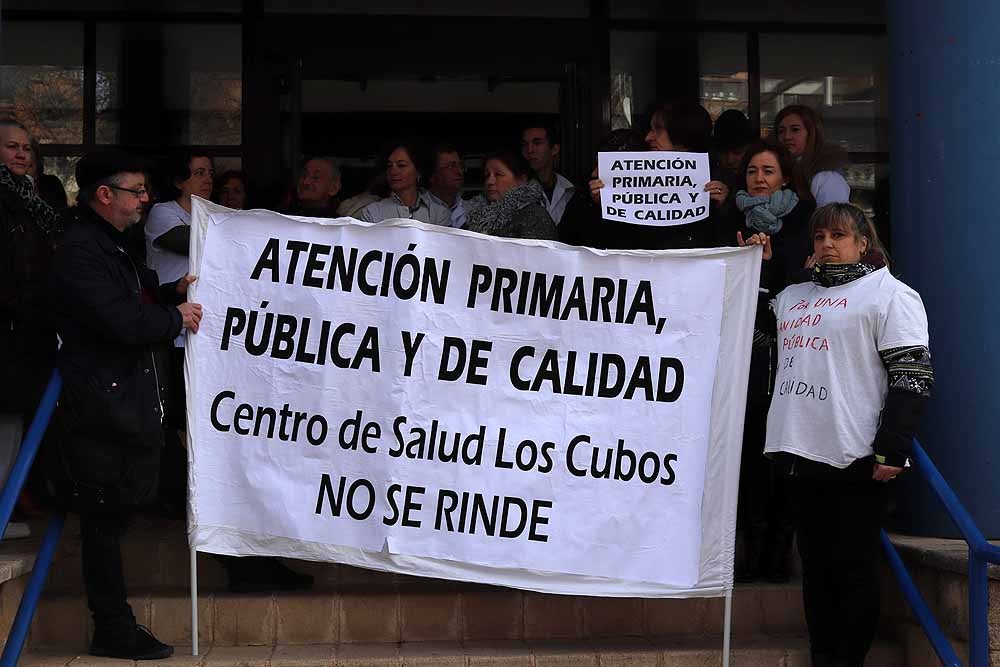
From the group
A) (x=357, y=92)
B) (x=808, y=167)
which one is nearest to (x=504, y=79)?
(x=357, y=92)

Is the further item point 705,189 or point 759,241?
point 705,189

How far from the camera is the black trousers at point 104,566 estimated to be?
5.10 meters

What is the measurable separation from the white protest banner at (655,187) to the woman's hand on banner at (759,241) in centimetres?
22

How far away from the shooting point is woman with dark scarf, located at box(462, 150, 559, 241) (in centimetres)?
615

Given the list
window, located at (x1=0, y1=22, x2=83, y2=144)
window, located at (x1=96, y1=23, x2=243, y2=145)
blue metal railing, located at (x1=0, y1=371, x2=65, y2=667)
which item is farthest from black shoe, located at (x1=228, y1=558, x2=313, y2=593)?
window, located at (x1=0, y1=22, x2=83, y2=144)

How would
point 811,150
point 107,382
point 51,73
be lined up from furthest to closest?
point 51,73
point 811,150
point 107,382

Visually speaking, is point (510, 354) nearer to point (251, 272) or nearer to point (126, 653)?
point (251, 272)

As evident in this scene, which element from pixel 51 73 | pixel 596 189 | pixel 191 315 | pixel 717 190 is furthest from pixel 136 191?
pixel 51 73

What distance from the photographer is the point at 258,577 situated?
5633 millimetres

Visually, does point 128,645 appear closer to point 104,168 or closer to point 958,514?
point 104,168

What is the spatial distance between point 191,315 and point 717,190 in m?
2.34

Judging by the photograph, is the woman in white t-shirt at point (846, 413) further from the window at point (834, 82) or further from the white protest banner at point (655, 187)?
the window at point (834, 82)

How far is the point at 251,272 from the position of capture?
5285 millimetres

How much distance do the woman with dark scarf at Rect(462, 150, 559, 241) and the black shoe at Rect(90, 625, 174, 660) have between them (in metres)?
2.33
